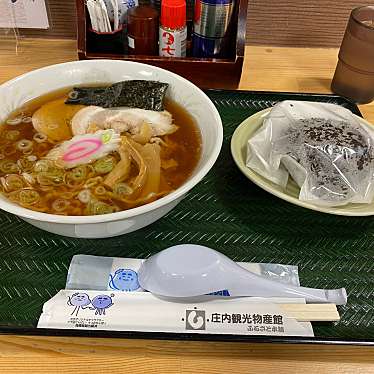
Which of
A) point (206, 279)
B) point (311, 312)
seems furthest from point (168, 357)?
point (311, 312)

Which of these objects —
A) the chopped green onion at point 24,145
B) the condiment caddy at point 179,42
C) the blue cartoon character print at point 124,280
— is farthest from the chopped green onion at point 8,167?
the condiment caddy at point 179,42

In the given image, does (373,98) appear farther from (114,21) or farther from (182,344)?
(182,344)

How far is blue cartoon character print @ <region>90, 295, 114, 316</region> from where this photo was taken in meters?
0.87

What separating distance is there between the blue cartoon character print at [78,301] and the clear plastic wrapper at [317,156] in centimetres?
50

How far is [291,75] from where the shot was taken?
1.61 meters

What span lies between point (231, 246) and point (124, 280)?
25 centimetres

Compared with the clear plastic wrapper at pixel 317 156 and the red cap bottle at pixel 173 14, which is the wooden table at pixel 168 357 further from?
the red cap bottle at pixel 173 14

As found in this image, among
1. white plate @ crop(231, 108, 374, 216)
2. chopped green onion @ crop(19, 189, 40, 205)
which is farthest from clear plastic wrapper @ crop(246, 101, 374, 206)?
chopped green onion @ crop(19, 189, 40, 205)

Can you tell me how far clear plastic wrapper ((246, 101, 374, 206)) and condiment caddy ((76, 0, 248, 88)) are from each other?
0.31m

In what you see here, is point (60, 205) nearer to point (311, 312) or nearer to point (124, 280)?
point (124, 280)

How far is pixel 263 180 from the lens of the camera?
112 centimetres

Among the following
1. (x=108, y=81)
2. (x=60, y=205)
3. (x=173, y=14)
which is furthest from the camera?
(x=173, y=14)

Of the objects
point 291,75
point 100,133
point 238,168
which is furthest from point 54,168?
point 291,75

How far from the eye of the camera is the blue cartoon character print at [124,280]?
35.9 inches
